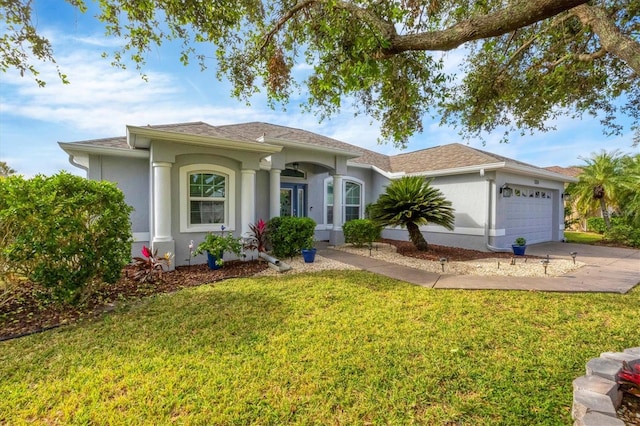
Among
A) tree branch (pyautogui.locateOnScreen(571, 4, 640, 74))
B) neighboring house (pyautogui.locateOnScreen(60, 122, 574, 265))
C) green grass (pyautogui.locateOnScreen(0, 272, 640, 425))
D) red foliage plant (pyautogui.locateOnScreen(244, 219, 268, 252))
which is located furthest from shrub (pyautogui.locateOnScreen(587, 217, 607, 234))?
red foliage plant (pyautogui.locateOnScreen(244, 219, 268, 252))

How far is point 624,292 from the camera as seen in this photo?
5.88 meters

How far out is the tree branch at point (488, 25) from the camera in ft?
10.4

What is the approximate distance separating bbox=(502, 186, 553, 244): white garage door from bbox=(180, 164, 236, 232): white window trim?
1018cm

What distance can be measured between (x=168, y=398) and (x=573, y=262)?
445 inches

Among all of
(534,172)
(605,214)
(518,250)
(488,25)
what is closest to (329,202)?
(518,250)

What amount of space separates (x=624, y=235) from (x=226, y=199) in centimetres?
1821

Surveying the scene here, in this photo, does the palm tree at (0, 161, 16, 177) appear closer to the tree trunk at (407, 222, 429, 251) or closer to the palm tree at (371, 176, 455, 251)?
the palm tree at (371, 176, 455, 251)

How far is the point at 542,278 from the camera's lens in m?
6.92

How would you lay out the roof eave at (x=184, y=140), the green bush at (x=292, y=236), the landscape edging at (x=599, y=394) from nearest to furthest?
the landscape edging at (x=599, y=394) → the roof eave at (x=184, y=140) → the green bush at (x=292, y=236)

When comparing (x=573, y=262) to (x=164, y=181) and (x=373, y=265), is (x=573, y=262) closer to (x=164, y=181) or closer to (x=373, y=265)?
(x=373, y=265)

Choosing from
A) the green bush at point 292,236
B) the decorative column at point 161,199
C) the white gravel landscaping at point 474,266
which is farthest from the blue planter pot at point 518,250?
the decorative column at point 161,199

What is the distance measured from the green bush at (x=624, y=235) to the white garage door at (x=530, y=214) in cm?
274

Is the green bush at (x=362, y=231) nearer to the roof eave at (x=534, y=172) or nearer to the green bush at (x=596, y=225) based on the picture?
the roof eave at (x=534, y=172)

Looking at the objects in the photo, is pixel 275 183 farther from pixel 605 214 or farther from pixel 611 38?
pixel 605 214
